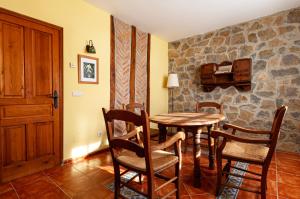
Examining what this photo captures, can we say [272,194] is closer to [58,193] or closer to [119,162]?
[119,162]

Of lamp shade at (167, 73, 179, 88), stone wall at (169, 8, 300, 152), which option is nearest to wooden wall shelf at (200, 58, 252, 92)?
stone wall at (169, 8, 300, 152)

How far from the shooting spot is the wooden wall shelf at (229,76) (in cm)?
326

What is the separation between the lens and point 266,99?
3.19m

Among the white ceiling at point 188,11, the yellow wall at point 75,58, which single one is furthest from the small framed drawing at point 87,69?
the white ceiling at point 188,11

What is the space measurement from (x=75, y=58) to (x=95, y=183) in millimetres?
1773

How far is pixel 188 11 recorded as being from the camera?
2963 mm

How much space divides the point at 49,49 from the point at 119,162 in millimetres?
1835

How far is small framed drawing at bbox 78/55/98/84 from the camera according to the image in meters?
2.65

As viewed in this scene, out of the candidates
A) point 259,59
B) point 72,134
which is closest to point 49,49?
point 72,134

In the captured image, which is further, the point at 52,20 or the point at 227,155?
the point at 52,20

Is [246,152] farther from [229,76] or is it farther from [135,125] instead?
[229,76]

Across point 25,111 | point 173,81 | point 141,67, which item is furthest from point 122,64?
point 25,111

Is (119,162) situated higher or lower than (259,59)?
lower

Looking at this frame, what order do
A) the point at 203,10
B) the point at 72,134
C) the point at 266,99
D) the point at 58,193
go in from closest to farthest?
the point at 58,193 → the point at 72,134 → the point at 203,10 → the point at 266,99
